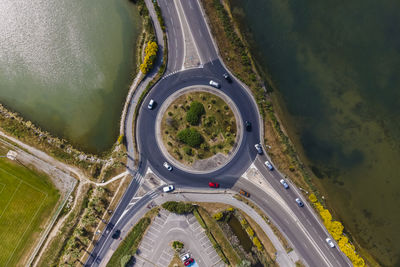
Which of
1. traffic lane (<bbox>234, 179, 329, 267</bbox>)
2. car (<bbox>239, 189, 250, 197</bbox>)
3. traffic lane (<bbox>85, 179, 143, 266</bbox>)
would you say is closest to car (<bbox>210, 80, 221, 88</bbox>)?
traffic lane (<bbox>234, 179, 329, 267</bbox>)

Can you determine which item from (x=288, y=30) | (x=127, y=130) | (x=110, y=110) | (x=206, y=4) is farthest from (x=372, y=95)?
(x=110, y=110)

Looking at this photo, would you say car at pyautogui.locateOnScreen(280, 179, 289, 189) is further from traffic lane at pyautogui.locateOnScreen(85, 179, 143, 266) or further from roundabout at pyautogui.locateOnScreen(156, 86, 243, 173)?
traffic lane at pyautogui.locateOnScreen(85, 179, 143, 266)

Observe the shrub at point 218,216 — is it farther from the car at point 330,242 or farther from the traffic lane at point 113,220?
the car at point 330,242

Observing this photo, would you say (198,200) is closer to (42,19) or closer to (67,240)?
(67,240)

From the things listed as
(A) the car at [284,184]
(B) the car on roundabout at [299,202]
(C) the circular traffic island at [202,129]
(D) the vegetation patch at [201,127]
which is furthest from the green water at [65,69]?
(B) the car on roundabout at [299,202]

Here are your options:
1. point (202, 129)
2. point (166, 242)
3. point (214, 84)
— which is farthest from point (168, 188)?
point (214, 84)
